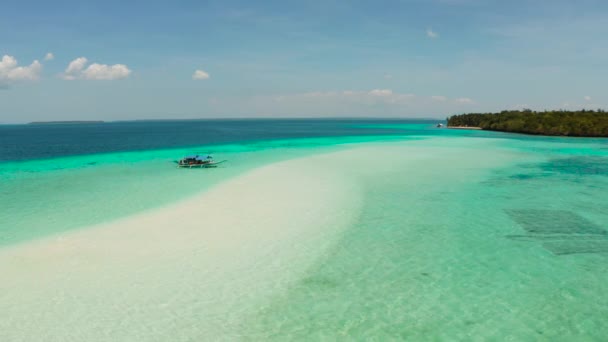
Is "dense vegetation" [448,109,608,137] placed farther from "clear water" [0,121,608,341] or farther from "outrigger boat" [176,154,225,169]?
"outrigger boat" [176,154,225,169]

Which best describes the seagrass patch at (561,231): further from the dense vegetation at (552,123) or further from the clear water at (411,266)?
the dense vegetation at (552,123)

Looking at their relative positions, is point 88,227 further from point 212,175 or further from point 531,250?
point 531,250

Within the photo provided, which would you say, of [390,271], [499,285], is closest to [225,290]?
[390,271]

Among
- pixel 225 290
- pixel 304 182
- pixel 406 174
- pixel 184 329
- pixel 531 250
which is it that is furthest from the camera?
pixel 406 174

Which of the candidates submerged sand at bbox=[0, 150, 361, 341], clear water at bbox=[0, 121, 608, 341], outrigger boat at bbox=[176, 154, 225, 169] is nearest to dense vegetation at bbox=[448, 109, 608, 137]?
clear water at bbox=[0, 121, 608, 341]

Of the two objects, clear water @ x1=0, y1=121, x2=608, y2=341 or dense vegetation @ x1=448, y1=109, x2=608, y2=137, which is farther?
dense vegetation @ x1=448, y1=109, x2=608, y2=137

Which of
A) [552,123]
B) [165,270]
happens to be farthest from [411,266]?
[552,123]

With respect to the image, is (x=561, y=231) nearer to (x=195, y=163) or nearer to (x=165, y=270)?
(x=165, y=270)
